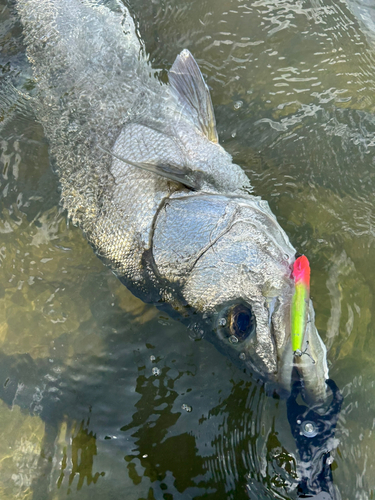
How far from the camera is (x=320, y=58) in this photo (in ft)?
12.9

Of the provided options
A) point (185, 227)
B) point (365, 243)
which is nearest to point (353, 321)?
point (365, 243)

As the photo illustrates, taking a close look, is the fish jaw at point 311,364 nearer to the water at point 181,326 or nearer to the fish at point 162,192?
the fish at point 162,192

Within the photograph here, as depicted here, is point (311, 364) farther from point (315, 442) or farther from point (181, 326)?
point (181, 326)

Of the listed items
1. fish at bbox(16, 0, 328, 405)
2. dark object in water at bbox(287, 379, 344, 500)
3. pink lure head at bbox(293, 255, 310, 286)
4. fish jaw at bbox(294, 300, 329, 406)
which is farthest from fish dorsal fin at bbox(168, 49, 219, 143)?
dark object in water at bbox(287, 379, 344, 500)

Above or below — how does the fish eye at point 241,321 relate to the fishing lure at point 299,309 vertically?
below

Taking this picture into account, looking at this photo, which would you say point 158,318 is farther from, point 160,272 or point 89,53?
point 89,53

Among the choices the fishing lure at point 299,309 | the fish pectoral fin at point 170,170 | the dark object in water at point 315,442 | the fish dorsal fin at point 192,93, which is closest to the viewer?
the fishing lure at point 299,309

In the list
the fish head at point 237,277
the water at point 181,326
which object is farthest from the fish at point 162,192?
the water at point 181,326

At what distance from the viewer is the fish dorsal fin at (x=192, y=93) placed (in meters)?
3.46

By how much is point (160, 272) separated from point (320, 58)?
105 inches

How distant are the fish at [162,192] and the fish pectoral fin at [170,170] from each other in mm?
11

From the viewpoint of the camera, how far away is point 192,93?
11.5 feet

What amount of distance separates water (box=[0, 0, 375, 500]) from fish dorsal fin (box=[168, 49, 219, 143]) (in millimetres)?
444

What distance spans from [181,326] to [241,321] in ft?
3.41
